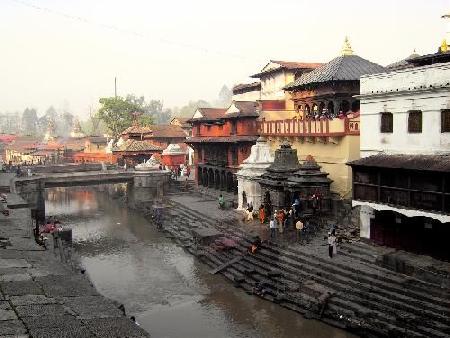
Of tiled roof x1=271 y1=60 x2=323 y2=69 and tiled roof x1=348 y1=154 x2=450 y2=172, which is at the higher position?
tiled roof x1=271 y1=60 x2=323 y2=69

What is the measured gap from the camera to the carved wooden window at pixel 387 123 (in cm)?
2441

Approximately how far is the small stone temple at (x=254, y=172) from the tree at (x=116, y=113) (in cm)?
5561

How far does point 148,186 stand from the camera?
5200 cm

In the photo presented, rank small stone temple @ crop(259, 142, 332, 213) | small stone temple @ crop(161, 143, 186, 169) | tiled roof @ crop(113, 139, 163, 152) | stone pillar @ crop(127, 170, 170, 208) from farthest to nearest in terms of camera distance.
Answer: small stone temple @ crop(161, 143, 186, 169) → tiled roof @ crop(113, 139, 163, 152) → stone pillar @ crop(127, 170, 170, 208) → small stone temple @ crop(259, 142, 332, 213)

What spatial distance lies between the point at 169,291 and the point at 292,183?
34.5 feet

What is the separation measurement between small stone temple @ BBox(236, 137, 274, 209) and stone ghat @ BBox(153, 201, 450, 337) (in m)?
6.76

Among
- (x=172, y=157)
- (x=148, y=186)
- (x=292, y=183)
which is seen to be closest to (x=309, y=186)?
(x=292, y=183)

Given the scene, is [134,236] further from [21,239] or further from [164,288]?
[21,239]

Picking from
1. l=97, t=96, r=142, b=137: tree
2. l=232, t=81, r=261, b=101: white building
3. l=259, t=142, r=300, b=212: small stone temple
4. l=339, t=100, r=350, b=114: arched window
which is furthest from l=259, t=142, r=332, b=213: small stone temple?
l=97, t=96, r=142, b=137: tree

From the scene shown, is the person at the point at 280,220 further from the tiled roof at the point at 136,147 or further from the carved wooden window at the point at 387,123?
the tiled roof at the point at 136,147

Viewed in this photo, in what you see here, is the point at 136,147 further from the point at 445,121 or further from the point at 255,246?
the point at 445,121

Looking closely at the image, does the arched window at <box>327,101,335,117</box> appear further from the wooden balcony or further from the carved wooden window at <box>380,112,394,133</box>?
the carved wooden window at <box>380,112,394,133</box>

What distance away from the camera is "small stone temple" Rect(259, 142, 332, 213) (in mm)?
31234

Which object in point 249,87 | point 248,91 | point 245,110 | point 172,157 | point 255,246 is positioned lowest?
point 255,246
